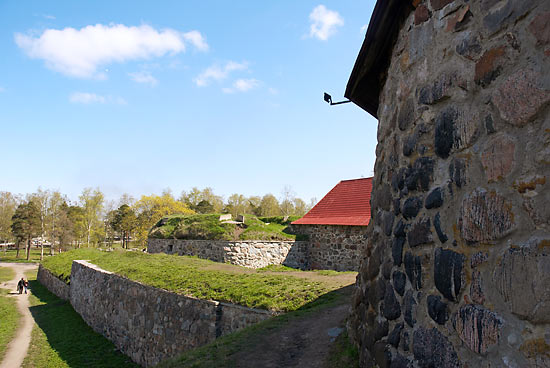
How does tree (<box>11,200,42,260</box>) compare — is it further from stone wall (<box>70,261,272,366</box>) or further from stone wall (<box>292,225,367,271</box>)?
stone wall (<box>292,225,367,271</box>)

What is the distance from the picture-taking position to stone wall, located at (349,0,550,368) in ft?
4.84

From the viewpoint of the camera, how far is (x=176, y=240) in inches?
679

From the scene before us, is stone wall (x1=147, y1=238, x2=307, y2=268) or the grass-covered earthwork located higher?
stone wall (x1=147, y1=238, x2=307, y2=268)

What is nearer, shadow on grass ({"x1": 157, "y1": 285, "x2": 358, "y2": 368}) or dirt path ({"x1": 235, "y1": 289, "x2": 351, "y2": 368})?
shadow on grass ({"x1": 157, "y1": 285, "x2": 358, "y2": 368})

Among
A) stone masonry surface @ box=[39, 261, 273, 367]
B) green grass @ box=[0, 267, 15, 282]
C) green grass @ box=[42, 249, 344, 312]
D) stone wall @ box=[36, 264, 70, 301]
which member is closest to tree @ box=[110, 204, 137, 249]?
green grass @ box=[0, 267, 15, 282]

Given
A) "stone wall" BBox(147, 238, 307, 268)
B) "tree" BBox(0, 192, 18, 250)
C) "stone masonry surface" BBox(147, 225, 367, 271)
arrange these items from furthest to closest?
"tree" BBox(0, 192, 18, 250), "stone wall" BBox(147, 238, 307, 268), "stone masonry surface" BBox(147, 225, 367, 271)

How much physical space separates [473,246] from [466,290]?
23 cm

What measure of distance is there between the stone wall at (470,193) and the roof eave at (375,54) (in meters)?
0.17

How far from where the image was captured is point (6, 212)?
4316 cm

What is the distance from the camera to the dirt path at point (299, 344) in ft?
13.8

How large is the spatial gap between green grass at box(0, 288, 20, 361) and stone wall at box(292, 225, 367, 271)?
10962 mm

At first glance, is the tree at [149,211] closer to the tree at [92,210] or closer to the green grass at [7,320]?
the tree at [92,210]

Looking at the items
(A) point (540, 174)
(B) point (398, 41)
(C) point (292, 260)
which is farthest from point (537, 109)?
(C) point (292, 260)

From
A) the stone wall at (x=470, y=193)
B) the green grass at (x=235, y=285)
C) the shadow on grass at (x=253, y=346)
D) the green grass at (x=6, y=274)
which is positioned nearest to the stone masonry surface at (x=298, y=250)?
the green grass at (x=235, y=285)
